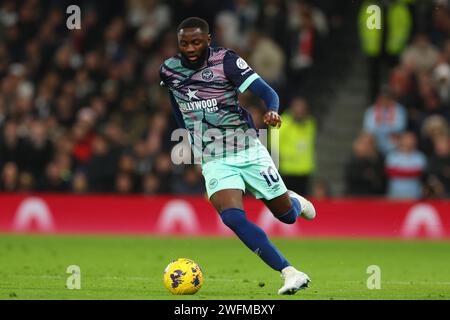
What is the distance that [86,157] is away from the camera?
19328 millimetres

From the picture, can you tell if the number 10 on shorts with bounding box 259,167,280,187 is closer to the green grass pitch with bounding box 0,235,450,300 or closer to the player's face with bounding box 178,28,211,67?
the green grass pitch with bounding box 0,235,450,300

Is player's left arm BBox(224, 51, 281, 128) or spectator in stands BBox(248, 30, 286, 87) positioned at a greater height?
spectator in stands BBox(248, 30, 286, 87)

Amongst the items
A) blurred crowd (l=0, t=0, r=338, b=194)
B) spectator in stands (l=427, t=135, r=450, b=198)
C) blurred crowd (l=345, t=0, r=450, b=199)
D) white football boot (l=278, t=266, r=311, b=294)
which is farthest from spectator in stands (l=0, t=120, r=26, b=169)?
white football boot (l=278, t=266, r=311, b=294)

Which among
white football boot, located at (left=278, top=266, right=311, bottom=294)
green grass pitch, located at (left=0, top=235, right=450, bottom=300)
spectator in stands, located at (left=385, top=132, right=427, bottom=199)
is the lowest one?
green grass pitch, located at (left=0, top=235, right=450, bottom=300)

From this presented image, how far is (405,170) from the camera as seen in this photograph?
58.4 feet

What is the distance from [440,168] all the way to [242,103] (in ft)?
12.0

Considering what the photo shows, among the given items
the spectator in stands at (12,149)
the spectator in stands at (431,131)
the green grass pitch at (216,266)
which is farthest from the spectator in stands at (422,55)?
the spectator in stands at (12,149)

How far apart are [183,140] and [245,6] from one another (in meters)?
3.27

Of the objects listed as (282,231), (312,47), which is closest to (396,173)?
(282,231)

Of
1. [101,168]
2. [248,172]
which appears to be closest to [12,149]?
[101,168]

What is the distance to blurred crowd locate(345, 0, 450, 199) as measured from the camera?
58.4 ft

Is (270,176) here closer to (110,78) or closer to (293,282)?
(293,282)

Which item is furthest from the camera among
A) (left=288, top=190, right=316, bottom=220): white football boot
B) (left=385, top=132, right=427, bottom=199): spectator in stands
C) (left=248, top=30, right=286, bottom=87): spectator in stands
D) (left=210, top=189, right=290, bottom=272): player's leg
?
(left=248, top=30, right=286, bottom=87): spectator in stands
